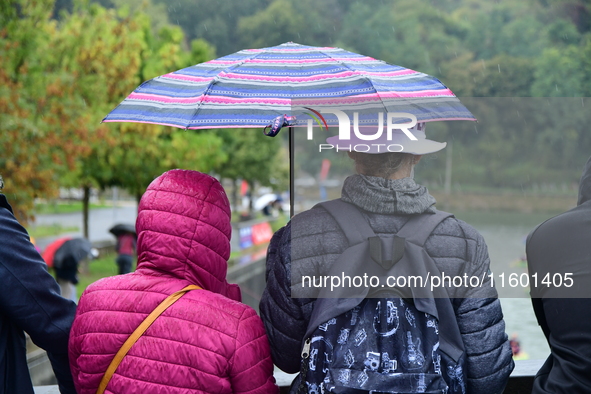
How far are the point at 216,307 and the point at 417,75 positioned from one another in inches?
45.5

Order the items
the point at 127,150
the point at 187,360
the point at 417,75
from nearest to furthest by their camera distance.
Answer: the point at 187,360 → the point at 417,75 → the point at 127,150

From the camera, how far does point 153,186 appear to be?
197 cm

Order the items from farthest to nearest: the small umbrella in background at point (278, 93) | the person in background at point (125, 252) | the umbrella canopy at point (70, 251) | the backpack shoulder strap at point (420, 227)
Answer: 1. the person in background at point (125, 252)
2. the umbrella canopy at point (70, 251)
3. the small umbrella in background at point (278, 93)
4. the backpack shoulder strap at point (420, 227)

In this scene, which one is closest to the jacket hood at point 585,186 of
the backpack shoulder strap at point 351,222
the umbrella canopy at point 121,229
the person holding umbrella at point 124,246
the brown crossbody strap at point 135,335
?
the backpack shoulder strap at point 351,222

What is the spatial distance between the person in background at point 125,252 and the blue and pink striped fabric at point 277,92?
1064cm

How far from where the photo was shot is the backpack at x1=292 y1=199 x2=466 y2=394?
1.72 metres

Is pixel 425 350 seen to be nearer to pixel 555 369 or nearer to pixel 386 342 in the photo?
pixel 386 342

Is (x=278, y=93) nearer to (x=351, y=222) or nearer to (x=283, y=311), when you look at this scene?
(x=351, y=222)

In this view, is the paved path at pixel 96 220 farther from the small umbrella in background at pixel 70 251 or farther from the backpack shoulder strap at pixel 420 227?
the backpack shoulder strap at pixel 420 227

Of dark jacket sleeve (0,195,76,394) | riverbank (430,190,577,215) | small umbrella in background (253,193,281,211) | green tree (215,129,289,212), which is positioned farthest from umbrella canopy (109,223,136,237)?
small umbrella in background (253,193,281,211)

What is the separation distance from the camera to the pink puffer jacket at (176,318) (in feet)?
6.10

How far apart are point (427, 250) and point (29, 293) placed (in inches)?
49.8

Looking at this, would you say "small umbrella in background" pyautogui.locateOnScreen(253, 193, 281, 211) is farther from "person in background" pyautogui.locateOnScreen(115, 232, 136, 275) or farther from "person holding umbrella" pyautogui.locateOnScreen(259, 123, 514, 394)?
"person holding umbrella" pyautogui.locateOnScreen(259, 123, 514, 394)

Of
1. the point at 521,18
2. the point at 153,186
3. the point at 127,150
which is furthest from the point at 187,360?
the point at 521,18
